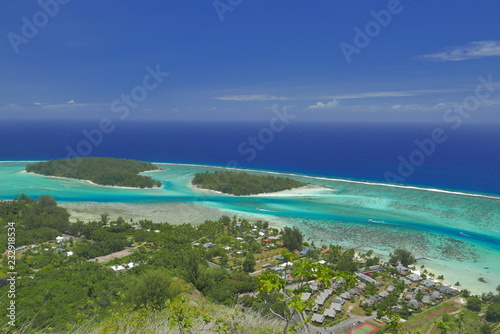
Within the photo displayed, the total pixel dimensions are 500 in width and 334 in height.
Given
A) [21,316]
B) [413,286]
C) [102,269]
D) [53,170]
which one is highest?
[53,170]

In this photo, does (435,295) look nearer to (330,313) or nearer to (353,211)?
(330,313)

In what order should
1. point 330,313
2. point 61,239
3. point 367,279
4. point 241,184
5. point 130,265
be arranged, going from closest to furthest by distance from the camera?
point 330,313 → point 367,279 → point 130,265 → point 61,239 → point 241,184

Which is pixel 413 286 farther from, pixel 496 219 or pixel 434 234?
pixel 496 219

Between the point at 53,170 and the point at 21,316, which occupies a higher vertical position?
the point at 53,170

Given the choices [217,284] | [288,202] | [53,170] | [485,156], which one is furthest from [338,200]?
[485,156]

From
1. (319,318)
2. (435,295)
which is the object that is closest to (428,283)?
(435,295)

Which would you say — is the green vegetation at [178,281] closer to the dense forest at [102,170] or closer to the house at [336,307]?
the house at [336,307]

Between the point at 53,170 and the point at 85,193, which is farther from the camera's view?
the point at 53,170
